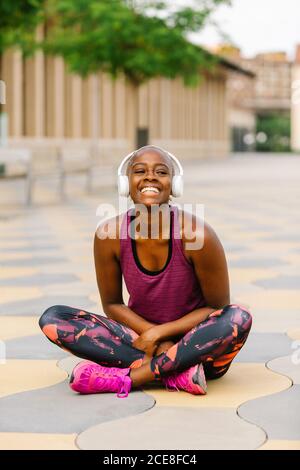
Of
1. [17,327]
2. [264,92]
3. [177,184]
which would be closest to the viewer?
[177,184]

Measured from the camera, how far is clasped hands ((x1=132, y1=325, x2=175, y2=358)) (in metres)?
3.72

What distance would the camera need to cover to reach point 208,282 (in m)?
3.74

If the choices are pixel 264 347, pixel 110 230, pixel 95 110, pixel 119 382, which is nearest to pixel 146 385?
pixel 119 382

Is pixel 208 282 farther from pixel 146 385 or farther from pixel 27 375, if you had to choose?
pixel 27 375

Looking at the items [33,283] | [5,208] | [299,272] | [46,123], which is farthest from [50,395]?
[46,123]

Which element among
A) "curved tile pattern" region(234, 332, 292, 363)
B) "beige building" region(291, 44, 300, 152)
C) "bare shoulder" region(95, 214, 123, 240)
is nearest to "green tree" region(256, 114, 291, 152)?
"beige building" region(291, 44, 300, 152)

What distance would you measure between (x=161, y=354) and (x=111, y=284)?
365mm

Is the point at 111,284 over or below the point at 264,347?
over

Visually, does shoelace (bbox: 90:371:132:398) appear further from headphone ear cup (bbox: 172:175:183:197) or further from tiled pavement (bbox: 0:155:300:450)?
headphone ear cup (bbox: 172:175:183:197)

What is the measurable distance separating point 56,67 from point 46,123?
167 cm

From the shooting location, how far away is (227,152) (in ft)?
178

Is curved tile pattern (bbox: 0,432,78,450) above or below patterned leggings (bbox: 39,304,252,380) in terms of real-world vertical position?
below

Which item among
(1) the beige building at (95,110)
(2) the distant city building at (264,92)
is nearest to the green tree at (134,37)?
(1) the beige building at (95,110)
